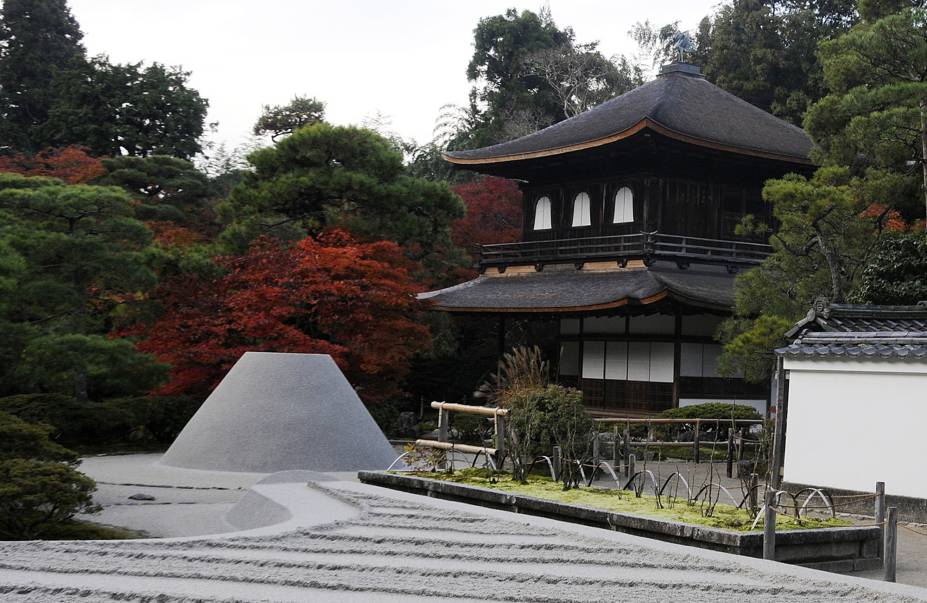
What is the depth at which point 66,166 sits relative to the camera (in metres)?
29.8

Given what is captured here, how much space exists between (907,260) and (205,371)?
41.1 feet

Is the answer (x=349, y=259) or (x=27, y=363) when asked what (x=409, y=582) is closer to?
(x=27, y=363)

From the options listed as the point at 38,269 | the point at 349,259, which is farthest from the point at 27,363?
the point at 349,259

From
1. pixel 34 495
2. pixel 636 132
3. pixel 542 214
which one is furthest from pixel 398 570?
pixel 542 214

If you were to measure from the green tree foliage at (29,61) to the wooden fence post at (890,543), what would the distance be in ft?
125

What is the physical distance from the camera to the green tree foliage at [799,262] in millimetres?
17344

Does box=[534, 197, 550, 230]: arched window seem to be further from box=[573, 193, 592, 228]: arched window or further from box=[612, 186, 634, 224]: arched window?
box=[612, 186, 634, 224]: arched window

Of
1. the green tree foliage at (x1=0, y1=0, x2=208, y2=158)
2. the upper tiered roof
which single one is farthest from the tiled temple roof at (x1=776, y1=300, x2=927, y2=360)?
the green tree foliage at (x1=0, y1=0, x2=208, y2=158)

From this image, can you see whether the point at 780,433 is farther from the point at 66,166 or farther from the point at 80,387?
the point at 66,166

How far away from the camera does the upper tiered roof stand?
23.8 meters

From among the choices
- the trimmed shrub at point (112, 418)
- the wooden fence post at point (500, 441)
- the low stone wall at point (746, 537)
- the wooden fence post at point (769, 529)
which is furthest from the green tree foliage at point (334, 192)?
the wooden fence post at point (769, 529)

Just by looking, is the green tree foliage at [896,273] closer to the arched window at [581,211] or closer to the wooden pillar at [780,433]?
the wooden pillar at [780,433]

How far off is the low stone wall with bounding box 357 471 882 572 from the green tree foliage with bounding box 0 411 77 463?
4.58 meters

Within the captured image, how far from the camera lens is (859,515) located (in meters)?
11.8
